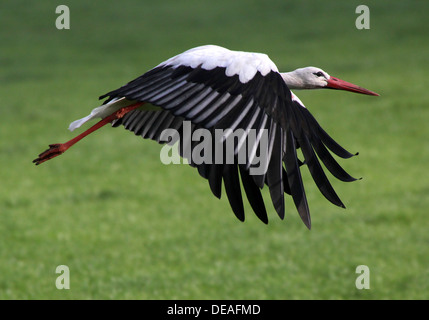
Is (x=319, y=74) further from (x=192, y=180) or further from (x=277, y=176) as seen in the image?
A: (x=192, y=180)

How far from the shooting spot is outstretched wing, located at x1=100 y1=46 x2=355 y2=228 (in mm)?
3627

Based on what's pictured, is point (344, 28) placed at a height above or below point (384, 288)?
above

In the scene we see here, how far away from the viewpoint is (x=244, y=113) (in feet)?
12.2

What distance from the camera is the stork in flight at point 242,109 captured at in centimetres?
367

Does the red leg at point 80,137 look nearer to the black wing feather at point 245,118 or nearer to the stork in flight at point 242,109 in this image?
the stork in flight at point 242,109

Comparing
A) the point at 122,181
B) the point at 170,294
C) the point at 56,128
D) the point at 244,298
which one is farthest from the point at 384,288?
the point at 56,128

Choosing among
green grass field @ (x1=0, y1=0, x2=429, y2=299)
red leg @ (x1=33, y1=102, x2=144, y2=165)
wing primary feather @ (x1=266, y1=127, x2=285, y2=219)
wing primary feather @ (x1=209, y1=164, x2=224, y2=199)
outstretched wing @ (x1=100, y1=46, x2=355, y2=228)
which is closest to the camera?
wing primary feather @ (x1=266, y1=127, x2=285, y2=219)

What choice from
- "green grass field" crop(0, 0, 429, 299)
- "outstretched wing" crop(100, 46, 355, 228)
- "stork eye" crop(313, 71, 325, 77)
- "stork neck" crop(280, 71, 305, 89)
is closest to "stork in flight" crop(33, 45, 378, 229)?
"outstretched wing" crop(100, 46, 355, 228)

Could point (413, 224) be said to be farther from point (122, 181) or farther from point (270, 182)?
point (270, 182)

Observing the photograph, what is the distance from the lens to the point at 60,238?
10086 mm

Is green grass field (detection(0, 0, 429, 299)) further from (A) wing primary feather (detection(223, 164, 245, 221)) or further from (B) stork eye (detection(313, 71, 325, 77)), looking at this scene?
(A) wing primary feather (detection(223, 164, 245, 221))

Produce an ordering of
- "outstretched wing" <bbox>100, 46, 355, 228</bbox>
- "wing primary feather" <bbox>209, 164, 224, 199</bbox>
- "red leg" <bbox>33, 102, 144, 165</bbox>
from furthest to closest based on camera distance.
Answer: "red leg" <bbox>33, 102, 144, 165</bbox> < "wing primary feather" <bbox>209, 164, 224, 199</bbox> < "outstretched wing" <bbox>100, 46, 355, 228</bbox>

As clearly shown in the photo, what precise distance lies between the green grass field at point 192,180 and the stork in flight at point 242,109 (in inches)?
176

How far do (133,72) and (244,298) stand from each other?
11.5 meters
